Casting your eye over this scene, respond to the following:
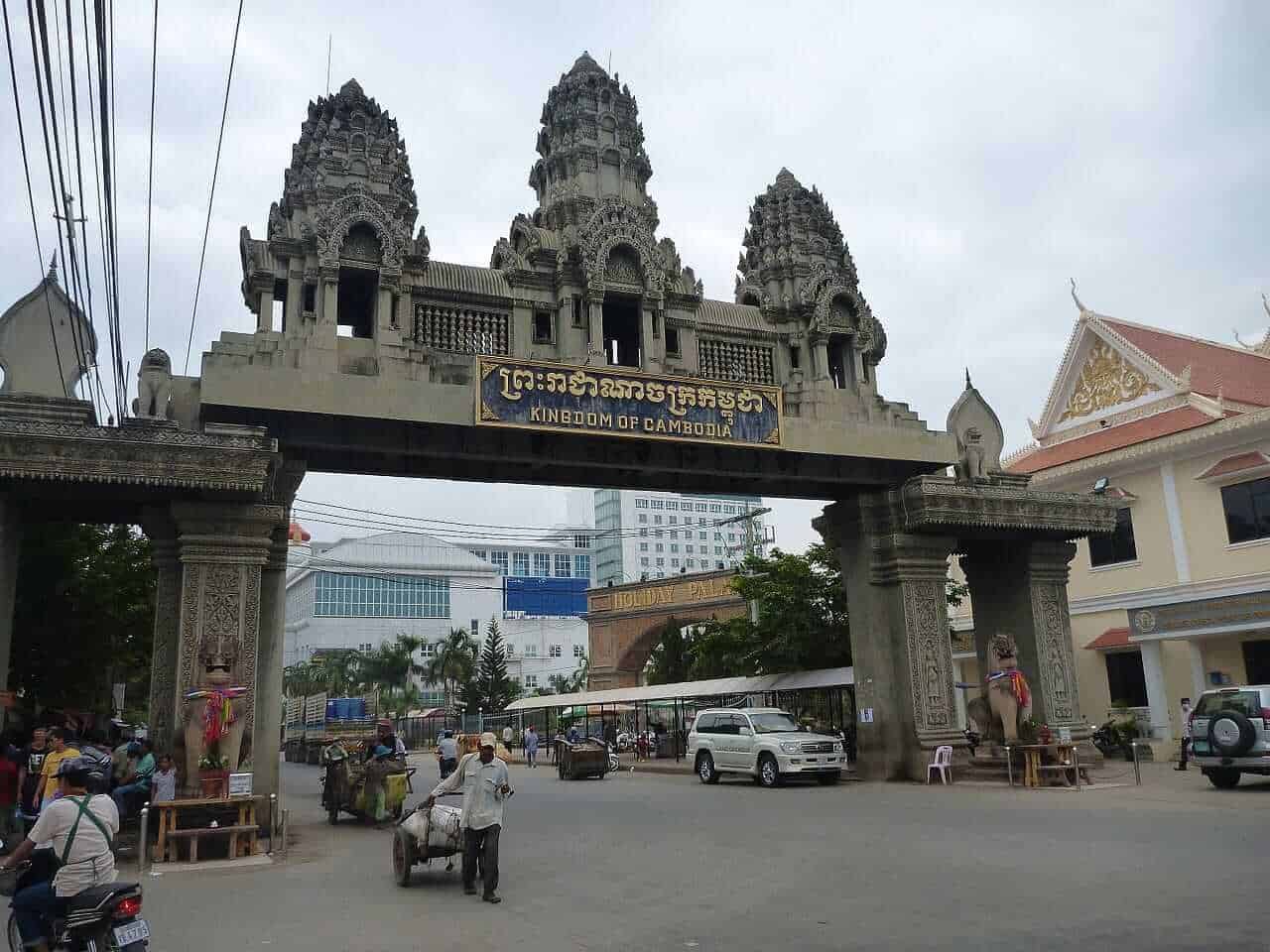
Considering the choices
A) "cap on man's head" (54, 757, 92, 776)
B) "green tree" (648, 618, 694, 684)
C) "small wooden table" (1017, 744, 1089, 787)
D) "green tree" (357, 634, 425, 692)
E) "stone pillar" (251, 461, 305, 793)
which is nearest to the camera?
"cap on man's head" (54, 757, 92, 776)

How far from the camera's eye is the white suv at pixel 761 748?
2028 centimetres

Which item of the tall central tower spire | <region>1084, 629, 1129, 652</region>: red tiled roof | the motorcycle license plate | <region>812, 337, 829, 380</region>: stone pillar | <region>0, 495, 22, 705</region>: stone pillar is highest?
the tall central tower spire

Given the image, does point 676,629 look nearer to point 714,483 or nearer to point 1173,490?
point 1173,490

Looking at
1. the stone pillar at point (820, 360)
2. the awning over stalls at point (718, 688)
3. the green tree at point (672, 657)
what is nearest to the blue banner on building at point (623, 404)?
the stone pillar at point (820, 360)

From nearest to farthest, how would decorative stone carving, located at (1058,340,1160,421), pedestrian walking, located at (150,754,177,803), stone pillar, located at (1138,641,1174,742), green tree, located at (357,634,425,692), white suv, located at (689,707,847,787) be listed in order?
1. pedestrian walking, located at (150,754,177,803)
2. white suv, located at (689,707,847,787)
3. stone pillar, located at (1138,641,1174,742)
4. decorative stone carving, located at (1058,340,1160,421)
5. green tree, located at (357,634,425,692)

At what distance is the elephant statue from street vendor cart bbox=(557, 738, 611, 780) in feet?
35.9

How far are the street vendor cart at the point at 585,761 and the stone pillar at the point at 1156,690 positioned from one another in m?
14.1

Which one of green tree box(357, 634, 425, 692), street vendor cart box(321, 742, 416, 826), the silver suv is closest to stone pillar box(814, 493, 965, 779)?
the silver suv

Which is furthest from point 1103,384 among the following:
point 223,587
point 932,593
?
point 223,587

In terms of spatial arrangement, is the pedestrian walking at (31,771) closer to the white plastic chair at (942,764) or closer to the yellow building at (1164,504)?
the white plastic chair at (942,764)

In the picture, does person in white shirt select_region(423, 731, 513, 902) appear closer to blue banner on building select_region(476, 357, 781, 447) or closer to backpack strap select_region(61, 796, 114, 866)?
backpack strap select_region(61, 796, 114, 866)

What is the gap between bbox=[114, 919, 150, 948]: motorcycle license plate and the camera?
564 centimetres

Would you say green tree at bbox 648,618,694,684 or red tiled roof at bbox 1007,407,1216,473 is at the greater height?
red tiled roof at bbox 1007,407,1216,473

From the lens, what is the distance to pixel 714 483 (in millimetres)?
19438
